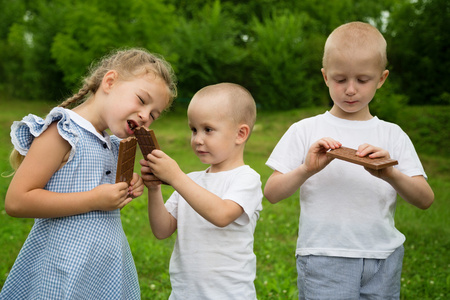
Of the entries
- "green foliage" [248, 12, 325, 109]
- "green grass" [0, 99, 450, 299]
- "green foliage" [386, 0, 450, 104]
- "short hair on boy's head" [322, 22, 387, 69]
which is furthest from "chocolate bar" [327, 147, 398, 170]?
"green foliage" [248, 12, 325, 109]

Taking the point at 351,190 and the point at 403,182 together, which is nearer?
the point at 403,182

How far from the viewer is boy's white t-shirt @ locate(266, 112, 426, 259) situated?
244 cm

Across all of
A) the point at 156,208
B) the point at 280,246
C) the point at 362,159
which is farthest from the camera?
the point at 280,246

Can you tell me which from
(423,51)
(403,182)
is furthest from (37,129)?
(423,51)

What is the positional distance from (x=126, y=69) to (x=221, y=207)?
2.72ft

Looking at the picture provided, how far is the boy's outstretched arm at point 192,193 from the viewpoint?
222cm

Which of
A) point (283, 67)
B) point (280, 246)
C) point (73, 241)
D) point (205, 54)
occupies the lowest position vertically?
point (283, 67)

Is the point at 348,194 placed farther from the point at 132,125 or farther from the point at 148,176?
the point at 132,125

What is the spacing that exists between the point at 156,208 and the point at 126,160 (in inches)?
12.9

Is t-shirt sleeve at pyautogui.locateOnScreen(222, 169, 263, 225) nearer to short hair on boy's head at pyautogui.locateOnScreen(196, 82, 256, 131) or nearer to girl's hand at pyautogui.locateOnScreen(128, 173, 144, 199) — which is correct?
short hair on boy's head at pyautogui.locateOnScreen(196, 82, 256, 131)

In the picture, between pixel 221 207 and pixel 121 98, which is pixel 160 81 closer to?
pixel 121 98

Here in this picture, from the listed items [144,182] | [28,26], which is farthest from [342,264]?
[28,26]

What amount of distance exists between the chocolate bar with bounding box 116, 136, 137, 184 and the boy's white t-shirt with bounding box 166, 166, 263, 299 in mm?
376

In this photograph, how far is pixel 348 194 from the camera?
247 cm
